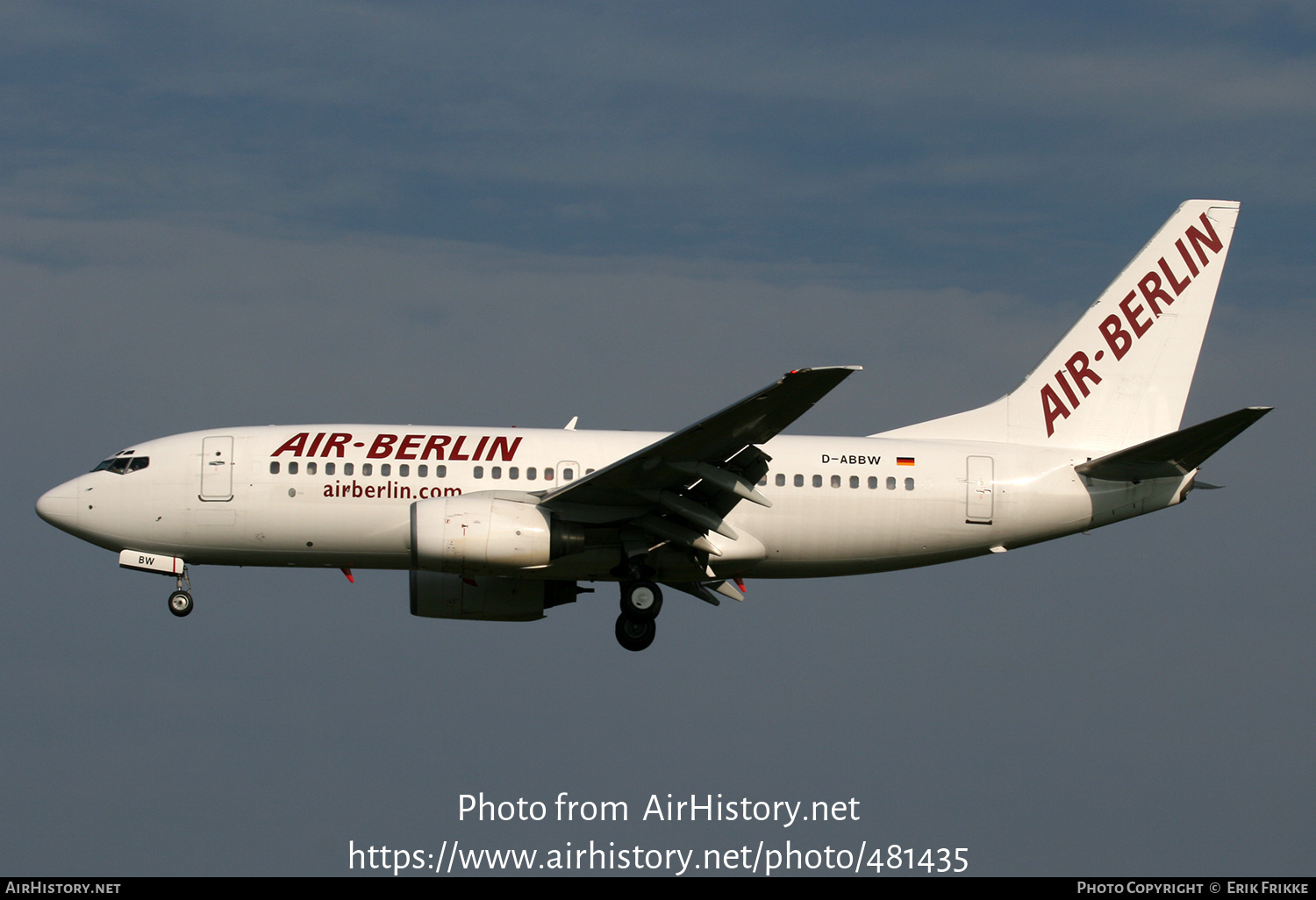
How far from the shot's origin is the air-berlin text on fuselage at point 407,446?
25.7 meters

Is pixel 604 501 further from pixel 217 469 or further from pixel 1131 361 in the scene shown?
pixel 1131 361

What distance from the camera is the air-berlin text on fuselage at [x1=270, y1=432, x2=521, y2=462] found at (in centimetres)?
2570

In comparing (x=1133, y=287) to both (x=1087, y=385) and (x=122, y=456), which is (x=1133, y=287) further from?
(x=122, y=456)

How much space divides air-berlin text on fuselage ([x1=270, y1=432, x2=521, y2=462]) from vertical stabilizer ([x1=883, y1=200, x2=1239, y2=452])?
841 cm

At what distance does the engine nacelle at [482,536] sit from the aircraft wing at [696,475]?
594 mm

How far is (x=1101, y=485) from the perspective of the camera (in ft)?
86.8

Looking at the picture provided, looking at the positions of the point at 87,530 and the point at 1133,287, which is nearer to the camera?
the point at 87,530

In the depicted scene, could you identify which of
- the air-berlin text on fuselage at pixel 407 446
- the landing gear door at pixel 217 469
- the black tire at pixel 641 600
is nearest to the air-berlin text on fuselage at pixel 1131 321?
the black tire at pixel 641 600

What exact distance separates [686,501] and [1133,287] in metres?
11.6

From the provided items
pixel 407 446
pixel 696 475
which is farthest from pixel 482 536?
pixel 696 475

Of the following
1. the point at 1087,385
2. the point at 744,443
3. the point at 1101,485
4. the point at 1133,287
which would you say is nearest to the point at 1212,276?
the point at 1133,287

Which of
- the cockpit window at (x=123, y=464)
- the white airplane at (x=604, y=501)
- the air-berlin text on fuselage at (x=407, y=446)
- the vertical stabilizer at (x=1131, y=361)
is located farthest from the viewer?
the vertical stabilizer at (x=1131, y=361)

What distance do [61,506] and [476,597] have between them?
27.3ft

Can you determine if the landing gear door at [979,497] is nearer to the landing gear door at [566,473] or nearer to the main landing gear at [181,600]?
the landing gear door at [566,473]
